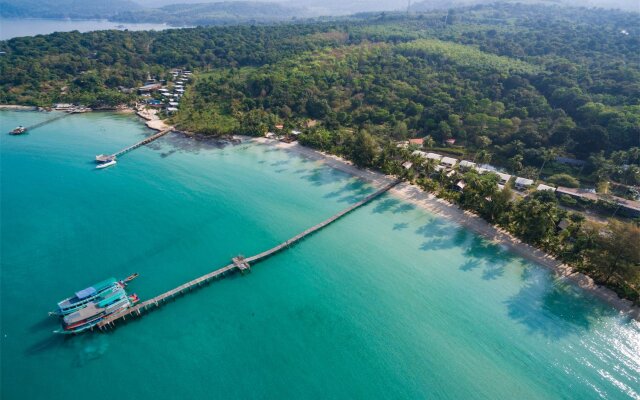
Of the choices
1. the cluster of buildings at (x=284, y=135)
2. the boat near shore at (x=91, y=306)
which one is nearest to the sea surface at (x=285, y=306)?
the boat near shore at (x=91, y=306)

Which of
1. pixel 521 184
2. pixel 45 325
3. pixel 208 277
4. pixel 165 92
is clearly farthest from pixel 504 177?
pixel 165 92

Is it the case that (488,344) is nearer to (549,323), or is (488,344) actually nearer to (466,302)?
(466,302)

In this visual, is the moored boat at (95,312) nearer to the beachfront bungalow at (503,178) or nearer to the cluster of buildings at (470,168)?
the cluster of buildings at (470,168)

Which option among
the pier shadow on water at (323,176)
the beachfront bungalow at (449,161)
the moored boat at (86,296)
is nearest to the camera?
the moored boat at (86,296)

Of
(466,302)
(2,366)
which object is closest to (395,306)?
(466,302)

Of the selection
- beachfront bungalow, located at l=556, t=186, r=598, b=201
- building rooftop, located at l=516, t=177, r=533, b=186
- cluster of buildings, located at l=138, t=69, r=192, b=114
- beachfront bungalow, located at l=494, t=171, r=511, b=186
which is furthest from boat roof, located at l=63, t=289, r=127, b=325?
beachfront bungalow, located at l=556, t=186, r=598, b=201

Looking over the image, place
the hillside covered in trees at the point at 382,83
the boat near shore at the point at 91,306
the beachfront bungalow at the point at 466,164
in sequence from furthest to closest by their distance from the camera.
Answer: the hillside covered in trees at the point at 382,83 < the beachfront bungalow at the point at 466,164 < the boat near shore at the point at 91,306
